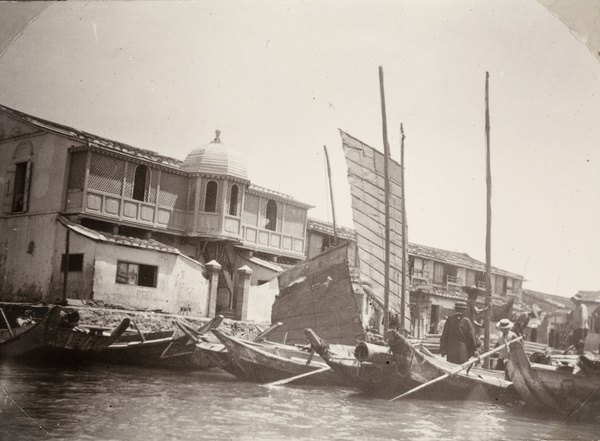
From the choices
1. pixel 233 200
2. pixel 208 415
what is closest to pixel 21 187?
pixel 233 200

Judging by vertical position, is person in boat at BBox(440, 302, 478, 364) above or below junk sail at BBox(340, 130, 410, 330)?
below

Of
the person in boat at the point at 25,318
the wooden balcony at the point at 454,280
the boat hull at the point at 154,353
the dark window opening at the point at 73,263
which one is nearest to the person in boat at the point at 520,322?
the wooden balcony at the point at 454,280

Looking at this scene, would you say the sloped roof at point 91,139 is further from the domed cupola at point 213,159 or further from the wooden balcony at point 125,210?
the wooden balcony at point 125,210

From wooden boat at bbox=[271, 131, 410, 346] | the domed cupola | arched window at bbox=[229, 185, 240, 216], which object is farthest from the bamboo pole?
wooden boat at bbox=[271, 131, 410, 346]

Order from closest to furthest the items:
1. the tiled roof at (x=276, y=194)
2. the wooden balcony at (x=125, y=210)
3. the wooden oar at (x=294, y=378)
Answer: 1. the wooden balcony at (x=125, y=210)
2. the tiled roof at (x=276, y=194)
3. the wooden oar at (x=294, y=378)

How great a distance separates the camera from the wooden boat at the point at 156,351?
3699 millimetres

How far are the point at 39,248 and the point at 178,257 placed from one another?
0.72m

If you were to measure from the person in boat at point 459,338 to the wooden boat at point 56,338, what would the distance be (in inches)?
79.0

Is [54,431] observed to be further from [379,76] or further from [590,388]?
[590,388]

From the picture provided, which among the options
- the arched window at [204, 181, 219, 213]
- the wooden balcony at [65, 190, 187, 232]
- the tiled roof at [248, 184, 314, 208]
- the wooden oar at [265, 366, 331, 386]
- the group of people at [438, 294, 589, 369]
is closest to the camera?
the wooden balcony at [65, 190, 187, 232]

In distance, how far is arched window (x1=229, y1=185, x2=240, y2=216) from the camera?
10.1 feet

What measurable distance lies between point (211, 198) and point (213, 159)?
22 centimetres

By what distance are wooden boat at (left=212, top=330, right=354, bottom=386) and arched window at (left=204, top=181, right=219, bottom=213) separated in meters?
1.53

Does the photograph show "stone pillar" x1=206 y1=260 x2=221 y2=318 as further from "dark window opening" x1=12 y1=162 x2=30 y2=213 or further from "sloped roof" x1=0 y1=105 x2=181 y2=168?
"dark window opening" x1=12 y1=162 x2=30 y2=213
